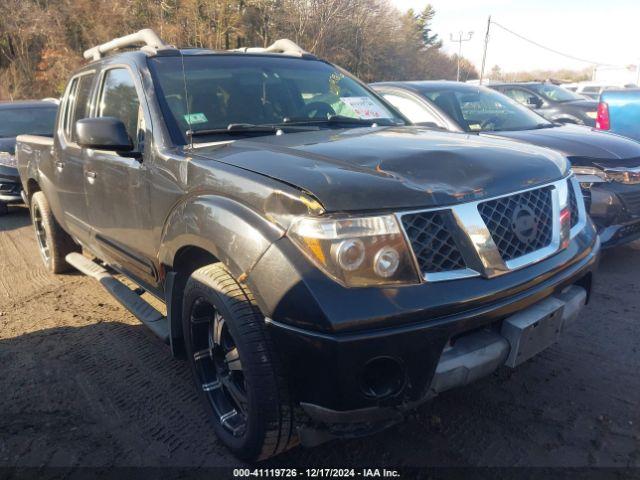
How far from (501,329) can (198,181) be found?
1476 millimetres

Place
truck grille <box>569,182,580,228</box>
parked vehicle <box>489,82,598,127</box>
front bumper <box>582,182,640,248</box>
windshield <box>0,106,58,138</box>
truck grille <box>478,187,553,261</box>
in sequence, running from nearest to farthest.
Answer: truck grille <box>478,187,553,261</box>
truck grille <box>569,182,580,228</box>
front bumper <box>582,182,640,248</box>
windshield <box>0,106,58,138</box>
parked vehicle <box>489,82,598,127</box>

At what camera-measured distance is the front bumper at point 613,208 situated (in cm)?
446

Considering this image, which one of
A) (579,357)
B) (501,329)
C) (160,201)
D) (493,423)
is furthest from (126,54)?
(579,357)

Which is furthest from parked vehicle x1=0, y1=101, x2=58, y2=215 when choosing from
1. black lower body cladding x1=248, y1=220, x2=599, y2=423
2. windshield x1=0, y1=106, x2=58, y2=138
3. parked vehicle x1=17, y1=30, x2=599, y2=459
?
black lower body cladding x1=248, y1=220, x2=599, y2=423

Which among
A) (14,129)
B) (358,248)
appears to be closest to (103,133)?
(358,248)

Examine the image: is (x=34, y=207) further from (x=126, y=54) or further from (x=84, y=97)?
(x=126, y=54)

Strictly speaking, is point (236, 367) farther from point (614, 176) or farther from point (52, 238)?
point (614, 176)

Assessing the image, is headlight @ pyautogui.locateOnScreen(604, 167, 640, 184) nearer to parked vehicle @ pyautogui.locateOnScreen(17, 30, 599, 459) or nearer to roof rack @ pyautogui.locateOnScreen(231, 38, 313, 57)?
parked vehicle @ pyautogui.locateOnScreen(17, 30, 599, 459)

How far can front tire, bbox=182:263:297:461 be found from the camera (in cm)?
197

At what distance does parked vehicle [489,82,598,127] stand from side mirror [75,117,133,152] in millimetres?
9344

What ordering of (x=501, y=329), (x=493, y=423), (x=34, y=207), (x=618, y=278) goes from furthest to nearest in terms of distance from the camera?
(x=34, y=207)
(x=618, y=278)
(x=493, y=423)
(x=501, y=329)

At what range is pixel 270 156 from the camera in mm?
2285

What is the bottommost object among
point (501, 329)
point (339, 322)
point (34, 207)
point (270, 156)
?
point (34, 207)

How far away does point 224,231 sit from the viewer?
6.92 ft
